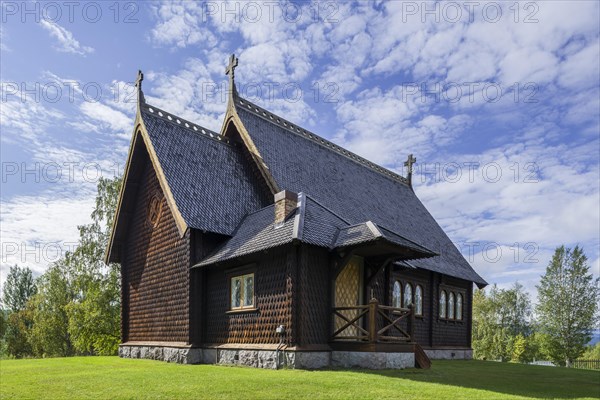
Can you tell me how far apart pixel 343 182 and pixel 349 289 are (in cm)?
879

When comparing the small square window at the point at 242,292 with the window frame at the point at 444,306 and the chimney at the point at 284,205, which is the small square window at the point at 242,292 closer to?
the chimney at the point at 284,205

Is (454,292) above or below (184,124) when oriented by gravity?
below

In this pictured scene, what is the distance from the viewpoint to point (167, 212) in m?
19.2

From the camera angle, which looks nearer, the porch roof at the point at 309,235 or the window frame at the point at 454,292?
the porch roof at the point at 309,235

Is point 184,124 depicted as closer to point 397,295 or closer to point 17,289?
point 397,295

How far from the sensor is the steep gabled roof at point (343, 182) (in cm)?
2034

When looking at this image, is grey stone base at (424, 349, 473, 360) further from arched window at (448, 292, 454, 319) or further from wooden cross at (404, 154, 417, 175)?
wooden cross at (404, 154, 417, 175)

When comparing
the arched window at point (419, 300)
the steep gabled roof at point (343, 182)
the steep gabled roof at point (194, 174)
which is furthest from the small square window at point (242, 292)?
the arched window at point (419, 300)

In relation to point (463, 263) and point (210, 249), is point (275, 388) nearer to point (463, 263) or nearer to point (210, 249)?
point (210, 249)

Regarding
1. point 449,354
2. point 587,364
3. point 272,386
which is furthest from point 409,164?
point 272,386

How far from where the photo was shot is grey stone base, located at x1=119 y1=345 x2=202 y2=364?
1655 cm

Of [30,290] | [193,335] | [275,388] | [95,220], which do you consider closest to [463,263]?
[193,335]

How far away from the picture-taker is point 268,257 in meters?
14.9

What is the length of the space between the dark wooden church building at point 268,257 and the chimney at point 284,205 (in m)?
0.04
